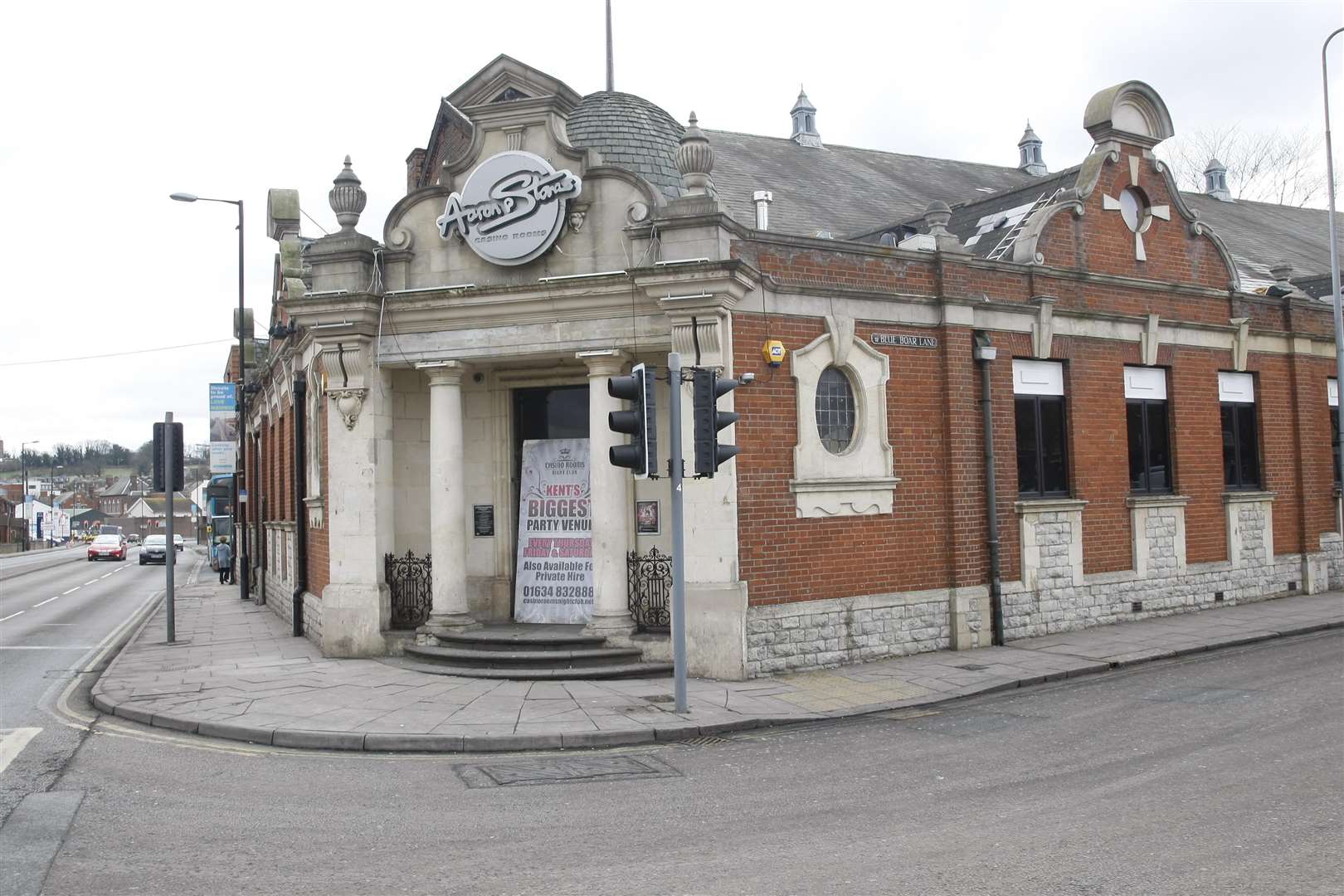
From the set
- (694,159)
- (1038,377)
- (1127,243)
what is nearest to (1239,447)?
(1127,243)

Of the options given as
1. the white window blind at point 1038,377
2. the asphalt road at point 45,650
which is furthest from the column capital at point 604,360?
the asphalt road at point 45,650

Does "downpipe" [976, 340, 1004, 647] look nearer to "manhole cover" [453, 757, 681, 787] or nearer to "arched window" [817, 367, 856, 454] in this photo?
"arched window" [817, 367, 856, 454]

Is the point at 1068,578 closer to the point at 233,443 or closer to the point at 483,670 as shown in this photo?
the point at 483,670

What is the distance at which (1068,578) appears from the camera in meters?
15.1

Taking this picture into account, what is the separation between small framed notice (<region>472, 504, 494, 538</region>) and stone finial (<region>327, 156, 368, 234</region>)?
405cm

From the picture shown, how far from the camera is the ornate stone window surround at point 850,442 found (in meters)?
12.7

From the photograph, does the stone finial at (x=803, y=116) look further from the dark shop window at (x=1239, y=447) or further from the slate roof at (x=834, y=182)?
the dark shop window at (x=1239, y=447)

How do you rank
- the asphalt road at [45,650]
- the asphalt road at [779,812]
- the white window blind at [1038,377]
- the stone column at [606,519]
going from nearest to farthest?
the asphalt road at [779,812] → the asphalt road at [45,650] → the stone column at [606,519] → the white window blind at [1038,377]

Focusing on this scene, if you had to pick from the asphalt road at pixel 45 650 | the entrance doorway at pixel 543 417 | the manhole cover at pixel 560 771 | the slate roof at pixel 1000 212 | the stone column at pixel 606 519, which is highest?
the slate roof at pixel 1000 212

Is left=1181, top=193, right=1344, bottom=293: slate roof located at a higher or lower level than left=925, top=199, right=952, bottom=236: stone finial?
higher

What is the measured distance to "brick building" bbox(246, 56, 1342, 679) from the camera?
40.6ft

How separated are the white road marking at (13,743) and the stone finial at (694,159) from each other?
863cm

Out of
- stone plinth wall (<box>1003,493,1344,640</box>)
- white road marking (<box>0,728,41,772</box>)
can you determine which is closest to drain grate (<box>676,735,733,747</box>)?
white road marking (<box>0,728,41,772</box>)

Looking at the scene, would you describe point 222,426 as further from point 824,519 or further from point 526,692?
point 824,519
